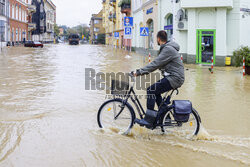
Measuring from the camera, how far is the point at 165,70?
17.4ft

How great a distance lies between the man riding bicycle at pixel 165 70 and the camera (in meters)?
5.11

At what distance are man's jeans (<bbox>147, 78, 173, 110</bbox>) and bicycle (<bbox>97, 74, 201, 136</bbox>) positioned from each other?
0.14m

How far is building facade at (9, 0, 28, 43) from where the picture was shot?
2227 inches

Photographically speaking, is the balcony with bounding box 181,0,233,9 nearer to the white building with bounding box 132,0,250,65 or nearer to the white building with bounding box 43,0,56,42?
the white building with bounding box 132,0,250,65

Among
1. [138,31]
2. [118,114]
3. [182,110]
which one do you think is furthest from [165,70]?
[138,31]

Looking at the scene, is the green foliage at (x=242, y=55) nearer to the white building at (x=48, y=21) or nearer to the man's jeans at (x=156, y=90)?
the man's jeans at (x=156, y=90)

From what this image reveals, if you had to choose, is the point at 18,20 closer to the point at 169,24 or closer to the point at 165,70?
the point at 169,24

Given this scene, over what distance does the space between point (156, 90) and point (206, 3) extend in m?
16.9

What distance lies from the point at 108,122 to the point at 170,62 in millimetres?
1576

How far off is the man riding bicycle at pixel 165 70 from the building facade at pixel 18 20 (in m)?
55.5

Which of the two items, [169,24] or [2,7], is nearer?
[169,24]

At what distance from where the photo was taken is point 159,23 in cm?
2848

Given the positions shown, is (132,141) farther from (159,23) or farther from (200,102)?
(159,23)

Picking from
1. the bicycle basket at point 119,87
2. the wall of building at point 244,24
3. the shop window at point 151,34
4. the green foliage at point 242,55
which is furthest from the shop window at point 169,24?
the bicycle basket at point 119,87
